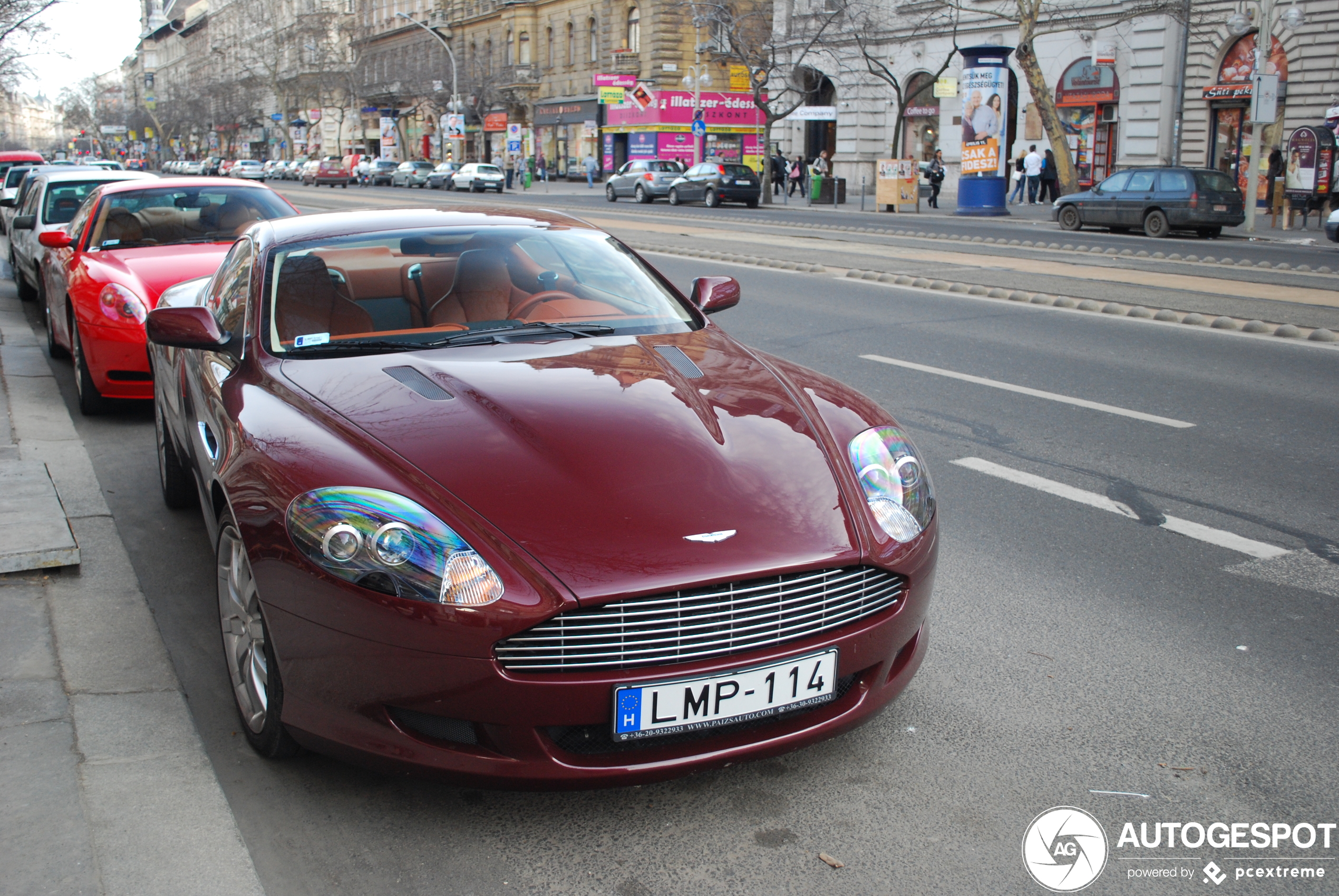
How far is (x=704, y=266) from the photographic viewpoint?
1639cm

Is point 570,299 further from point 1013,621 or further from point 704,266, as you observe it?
point 704,266

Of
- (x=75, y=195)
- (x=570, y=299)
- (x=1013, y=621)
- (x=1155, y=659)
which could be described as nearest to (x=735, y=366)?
(x=570, y=299)

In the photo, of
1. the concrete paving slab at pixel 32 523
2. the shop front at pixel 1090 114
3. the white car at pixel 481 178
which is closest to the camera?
the concrete paving slab at pixel 32 523

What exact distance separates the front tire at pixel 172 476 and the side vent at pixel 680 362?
2510mm

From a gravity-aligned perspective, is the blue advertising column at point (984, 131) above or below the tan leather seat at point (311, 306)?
above

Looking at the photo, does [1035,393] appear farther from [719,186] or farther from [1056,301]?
[719,186]

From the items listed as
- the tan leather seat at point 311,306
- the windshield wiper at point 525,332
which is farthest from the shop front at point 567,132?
the windshield wiper at point 525,332

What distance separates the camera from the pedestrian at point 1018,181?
3684 cm

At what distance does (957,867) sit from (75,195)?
40.4 feet

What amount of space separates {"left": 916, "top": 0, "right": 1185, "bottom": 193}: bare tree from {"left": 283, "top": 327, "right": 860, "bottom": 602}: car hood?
29.5m

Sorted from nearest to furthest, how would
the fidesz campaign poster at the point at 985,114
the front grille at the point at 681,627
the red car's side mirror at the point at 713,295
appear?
the front grille at the point at 681,627 < the red car's side mirror at the point at 713,295 < the fidesz campaign poster at the point at 985,114

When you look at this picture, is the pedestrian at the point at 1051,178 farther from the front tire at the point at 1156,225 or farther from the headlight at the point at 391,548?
the headlight at the point at 391,548

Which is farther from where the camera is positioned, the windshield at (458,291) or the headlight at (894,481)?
the windshield at (458,291)

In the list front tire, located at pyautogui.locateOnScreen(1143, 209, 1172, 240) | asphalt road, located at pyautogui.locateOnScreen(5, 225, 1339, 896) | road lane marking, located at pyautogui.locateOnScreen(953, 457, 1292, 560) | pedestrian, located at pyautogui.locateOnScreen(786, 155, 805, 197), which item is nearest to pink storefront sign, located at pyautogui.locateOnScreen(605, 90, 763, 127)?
pedestrian, located at pyautogui.locateOnScreen(786, 155, 805, 197)
